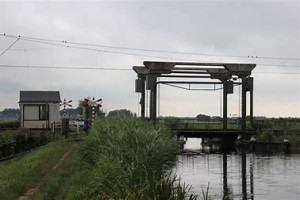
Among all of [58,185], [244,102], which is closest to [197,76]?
[244,102]

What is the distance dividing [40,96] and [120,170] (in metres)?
40.0

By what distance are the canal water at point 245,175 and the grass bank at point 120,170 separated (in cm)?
228

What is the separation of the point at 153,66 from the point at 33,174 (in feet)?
80.7

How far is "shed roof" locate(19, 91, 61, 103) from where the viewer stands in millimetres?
47987

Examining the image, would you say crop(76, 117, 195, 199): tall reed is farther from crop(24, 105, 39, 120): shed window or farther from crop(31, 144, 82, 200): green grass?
crop(24, 105, 39, 120): shed window

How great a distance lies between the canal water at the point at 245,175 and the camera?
62.2 feet

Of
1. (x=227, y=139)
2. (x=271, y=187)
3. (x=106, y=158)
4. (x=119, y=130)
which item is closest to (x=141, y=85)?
(x=227, y=139)

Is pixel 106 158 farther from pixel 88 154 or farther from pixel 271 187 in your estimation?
pixel 271 187

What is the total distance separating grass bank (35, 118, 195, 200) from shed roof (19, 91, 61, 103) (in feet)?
96.0

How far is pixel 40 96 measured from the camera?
4944cm

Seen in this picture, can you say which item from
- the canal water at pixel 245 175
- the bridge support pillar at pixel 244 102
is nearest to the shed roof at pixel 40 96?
the bridge support pillar at pixel 244 102

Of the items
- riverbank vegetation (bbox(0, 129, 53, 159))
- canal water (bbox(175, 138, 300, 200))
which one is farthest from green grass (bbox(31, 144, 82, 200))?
riverbank vegetation (bbox(0, 129, 53, 159))

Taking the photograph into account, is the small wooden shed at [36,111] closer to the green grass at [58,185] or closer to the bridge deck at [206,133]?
the bridge deck at [206,133]

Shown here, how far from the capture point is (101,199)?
9.54 metres
